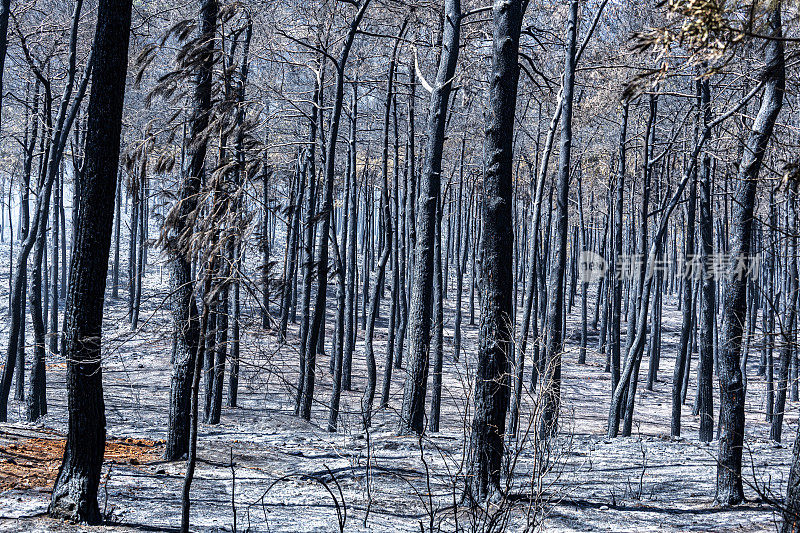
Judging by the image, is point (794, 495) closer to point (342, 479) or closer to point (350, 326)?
point (342, 479)

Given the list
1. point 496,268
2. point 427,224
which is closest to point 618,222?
point 427,224

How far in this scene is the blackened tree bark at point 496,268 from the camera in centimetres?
574

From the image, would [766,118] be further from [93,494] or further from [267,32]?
[267,32]

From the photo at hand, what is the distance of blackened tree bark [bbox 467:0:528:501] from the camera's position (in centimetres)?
574

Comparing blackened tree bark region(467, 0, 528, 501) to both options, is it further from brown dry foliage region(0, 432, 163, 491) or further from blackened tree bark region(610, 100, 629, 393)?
blackened tree bark region(610, 100, 629, 393)

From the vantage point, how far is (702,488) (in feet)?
25.1

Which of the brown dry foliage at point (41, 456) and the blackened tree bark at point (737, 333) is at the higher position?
the blackened tree bark at point (737, 333)

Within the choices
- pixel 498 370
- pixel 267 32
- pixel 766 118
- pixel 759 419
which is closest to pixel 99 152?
pixel 498 370

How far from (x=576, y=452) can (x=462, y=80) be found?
31.1 feet

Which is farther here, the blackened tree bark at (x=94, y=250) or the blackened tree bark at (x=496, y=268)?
the blackened tree bark at (x=496, y=268)

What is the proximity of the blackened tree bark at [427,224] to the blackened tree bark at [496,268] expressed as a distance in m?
3.07

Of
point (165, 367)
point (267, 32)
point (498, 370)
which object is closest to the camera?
point (498, 370)

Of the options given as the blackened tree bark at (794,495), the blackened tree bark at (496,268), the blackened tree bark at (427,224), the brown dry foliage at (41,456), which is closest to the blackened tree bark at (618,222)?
the blackened tree bark at (427,224)

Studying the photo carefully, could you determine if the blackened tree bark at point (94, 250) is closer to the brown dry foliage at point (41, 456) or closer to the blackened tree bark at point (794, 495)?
the brown dry foliage at point (41, 456)
